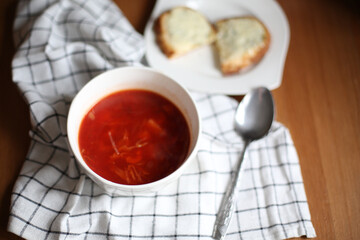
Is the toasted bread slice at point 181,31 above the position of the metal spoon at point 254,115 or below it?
above

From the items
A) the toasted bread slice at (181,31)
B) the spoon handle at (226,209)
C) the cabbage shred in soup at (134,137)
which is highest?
the toasted bread slice at (181,31)

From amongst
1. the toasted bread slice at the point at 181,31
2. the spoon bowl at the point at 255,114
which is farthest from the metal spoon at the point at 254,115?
the toasted bread slice at the point at 181,31

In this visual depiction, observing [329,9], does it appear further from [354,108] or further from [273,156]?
[273,156]

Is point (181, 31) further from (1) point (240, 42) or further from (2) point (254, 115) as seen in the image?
(2) point (254, 115)

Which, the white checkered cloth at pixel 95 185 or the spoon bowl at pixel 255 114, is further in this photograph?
the spoon bowl at pixel 255 114

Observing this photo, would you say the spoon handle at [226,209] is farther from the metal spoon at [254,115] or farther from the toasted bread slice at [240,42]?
the toasted bread slice at [240,42]

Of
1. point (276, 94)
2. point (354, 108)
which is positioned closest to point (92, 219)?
point (276, 94)

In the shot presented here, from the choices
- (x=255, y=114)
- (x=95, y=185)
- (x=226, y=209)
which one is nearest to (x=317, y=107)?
(x=255, y=114)
